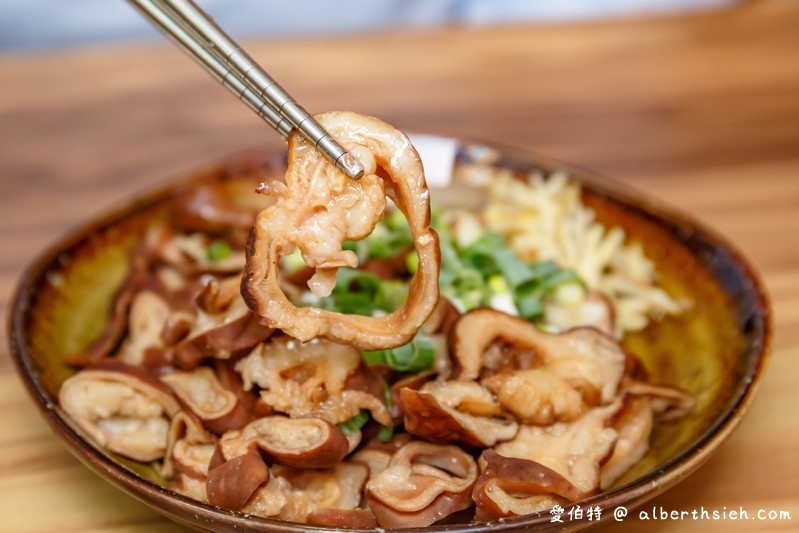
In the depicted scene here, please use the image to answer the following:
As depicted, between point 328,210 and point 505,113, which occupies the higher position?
point 505,113

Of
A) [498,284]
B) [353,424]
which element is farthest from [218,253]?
[353,424]

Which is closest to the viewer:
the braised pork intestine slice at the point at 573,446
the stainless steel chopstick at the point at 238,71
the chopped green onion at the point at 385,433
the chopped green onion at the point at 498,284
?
the stainless steel chopstick at the point at 238,71

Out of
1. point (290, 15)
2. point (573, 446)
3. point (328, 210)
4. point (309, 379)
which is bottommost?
point (573, 446)

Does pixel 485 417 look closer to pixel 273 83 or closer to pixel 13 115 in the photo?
pixel 273 83

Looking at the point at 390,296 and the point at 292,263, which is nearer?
the point at 390,296

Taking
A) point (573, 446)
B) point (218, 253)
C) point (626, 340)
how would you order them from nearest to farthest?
point (573, 446)
point (626, 340)
point (218, 253)

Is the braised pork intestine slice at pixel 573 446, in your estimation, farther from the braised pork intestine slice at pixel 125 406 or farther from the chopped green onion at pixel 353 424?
the braised pork intestine slice at pixel 125 406

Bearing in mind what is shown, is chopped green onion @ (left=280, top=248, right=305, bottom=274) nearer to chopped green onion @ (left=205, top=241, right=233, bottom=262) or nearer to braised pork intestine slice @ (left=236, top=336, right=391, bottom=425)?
chopped green onion @ (left=205, top=241, right=233, bottom=262)

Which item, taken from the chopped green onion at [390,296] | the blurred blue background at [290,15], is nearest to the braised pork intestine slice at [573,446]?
the chopped green onion at [390,296]

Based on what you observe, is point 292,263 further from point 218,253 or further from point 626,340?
point 626,340
